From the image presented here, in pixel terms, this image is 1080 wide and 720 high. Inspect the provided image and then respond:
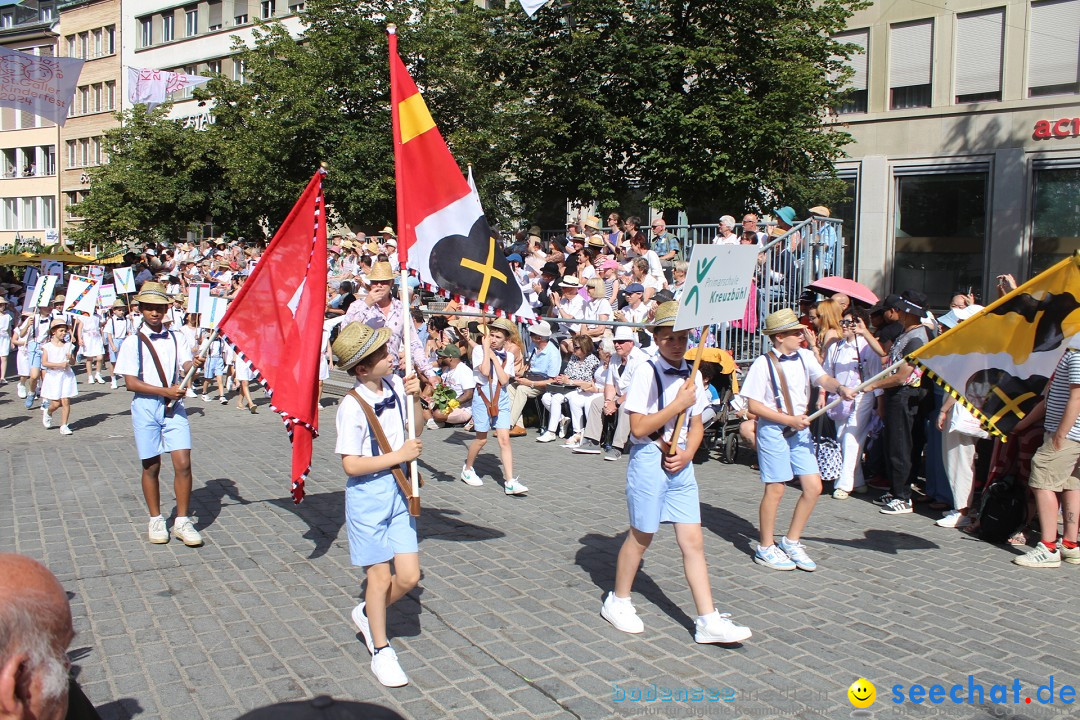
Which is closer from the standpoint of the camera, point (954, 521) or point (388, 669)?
point (388, 669)

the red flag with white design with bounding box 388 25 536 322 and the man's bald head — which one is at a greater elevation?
the red flag with white design with bounding box 388 25 536 322

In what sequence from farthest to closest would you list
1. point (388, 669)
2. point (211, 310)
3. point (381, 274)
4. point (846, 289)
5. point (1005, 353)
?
1. point (211, 310)
2. point (846, 289)
3. point (381, 274)
4. point (1005, 353)
5. point (388, 669)

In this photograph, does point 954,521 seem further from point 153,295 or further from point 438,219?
point 153,295

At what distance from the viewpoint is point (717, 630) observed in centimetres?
523

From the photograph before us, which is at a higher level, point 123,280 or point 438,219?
point 438,219

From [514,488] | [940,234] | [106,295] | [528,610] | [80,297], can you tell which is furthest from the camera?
[940,234]

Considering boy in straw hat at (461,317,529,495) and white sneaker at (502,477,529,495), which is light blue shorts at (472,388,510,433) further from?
white sneaker at (502,477,529,495)

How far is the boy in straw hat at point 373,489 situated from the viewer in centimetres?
495

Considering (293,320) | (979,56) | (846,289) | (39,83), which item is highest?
(979,56)

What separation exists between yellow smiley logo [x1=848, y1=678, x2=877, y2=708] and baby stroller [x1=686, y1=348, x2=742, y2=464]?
6.04m

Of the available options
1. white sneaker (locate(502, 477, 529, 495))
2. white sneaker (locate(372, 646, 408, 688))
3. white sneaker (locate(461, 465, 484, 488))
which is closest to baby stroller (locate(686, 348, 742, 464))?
white sneaker (locate(502, 477, 529, 495))

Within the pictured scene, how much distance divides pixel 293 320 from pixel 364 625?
2.52 meters

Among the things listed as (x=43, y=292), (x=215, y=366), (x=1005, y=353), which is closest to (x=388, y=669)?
(x=1005, y=353)

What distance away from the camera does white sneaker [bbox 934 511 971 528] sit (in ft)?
26.7
